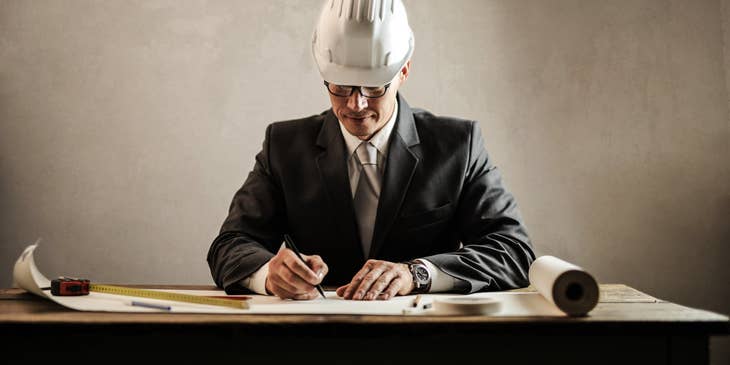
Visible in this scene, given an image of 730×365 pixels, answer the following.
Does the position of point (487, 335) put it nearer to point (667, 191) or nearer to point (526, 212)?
point (526, 212)

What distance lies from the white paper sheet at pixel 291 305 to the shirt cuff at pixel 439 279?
82mm

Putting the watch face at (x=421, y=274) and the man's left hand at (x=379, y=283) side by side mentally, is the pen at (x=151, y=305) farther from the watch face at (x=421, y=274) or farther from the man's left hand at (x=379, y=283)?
the watch face at (x=421, y=274)

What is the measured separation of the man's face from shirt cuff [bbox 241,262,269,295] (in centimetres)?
55

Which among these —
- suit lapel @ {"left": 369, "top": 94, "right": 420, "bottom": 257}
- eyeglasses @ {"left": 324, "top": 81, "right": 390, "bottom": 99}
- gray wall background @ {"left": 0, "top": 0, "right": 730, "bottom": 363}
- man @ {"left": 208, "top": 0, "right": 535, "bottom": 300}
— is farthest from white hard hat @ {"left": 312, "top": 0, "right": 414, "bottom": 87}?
gray wall background @ {"left": 0, "top": 0, "right": 730, "bottom": 363}

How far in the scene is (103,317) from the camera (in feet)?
4.25

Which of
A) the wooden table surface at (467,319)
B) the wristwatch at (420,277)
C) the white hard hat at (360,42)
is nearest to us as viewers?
the wooden table surface at (467,319)

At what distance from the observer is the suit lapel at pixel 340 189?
7.02 feet

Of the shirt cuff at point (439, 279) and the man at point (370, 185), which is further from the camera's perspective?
the man at point (370, 185)

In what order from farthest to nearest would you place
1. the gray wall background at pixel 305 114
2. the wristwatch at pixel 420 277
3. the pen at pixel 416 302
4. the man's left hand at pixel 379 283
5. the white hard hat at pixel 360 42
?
the gray wall background at pixel 305 114
the white hard hat at pixel 360 42
the wristwatch at pixel 420 277
the man's left hand at pixel 379 283
the pen at pixel 416 302

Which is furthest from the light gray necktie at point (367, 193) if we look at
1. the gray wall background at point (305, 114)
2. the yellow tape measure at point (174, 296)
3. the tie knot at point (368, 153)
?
the gray wall background at point (305, 114)

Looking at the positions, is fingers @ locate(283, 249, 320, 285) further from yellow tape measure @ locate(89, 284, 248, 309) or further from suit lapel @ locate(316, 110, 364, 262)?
suit lapel @ locate(316, 110, 364, 262)

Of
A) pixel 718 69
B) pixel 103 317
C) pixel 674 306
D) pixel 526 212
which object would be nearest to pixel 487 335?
pixel 674 306

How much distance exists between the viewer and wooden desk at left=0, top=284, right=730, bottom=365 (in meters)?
1.23

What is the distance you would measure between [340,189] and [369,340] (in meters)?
0.95
